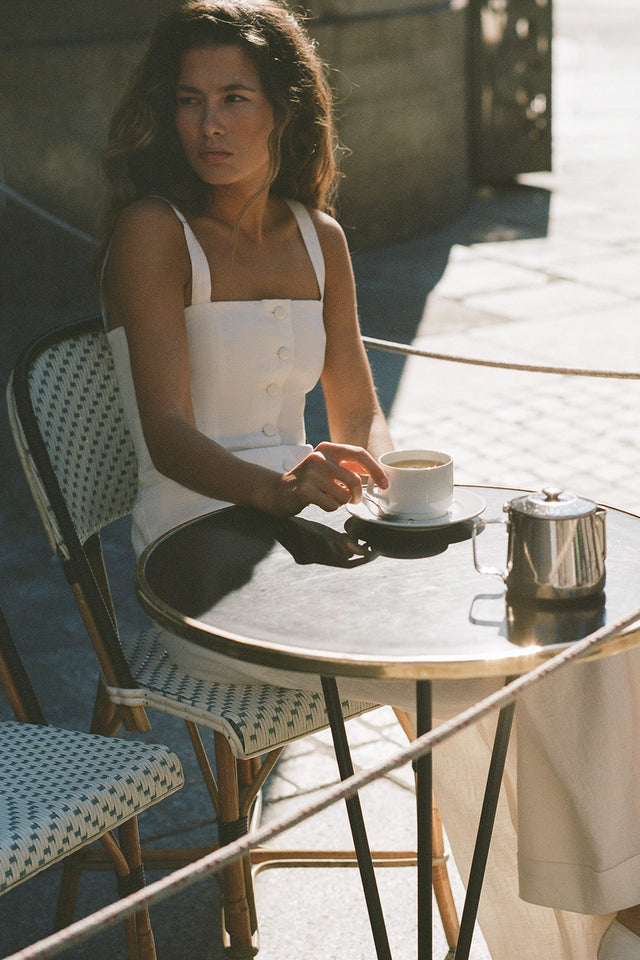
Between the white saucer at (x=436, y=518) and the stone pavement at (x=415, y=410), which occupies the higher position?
the white saucer at (x=436, y=518)

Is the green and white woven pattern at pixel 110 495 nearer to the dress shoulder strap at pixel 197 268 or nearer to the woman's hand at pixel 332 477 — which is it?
the dress shoulder strap at pixel 197 268

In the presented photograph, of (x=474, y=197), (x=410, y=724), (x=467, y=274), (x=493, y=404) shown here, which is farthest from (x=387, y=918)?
(x=474, y=197)

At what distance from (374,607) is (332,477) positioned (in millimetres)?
354

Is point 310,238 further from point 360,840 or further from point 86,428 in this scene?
point 360,840

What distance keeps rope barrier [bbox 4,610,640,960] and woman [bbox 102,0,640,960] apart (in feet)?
2.09

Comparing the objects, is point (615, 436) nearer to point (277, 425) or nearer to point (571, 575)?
point (277, 425)

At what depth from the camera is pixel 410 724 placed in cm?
249

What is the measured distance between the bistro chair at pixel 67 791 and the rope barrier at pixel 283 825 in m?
0.36

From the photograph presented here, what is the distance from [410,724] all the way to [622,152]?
11227mm

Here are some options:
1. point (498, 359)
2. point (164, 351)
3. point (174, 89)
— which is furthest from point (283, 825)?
point (498, 359)

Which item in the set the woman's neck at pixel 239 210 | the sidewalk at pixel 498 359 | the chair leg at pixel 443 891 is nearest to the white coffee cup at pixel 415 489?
the chair leg at pixel 443 891

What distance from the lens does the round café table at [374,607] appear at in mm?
1817

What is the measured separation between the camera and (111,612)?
2816mm

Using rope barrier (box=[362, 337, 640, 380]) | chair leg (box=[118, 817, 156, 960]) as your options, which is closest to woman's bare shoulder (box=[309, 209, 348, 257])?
rope barrier (box=[362, 337, 640, 380])
